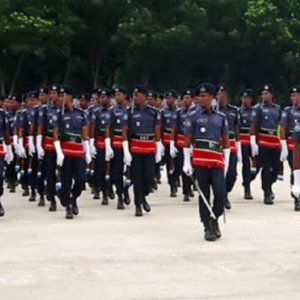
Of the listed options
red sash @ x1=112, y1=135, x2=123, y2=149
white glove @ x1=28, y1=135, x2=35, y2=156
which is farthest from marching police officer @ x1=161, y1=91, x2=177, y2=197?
white glove @ x1=28, y1=135, x2=35, y2=156

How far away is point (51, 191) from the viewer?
13.0 meters

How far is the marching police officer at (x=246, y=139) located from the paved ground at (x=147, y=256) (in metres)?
1.57

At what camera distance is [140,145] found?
12.2 metres

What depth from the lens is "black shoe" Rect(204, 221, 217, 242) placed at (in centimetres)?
983

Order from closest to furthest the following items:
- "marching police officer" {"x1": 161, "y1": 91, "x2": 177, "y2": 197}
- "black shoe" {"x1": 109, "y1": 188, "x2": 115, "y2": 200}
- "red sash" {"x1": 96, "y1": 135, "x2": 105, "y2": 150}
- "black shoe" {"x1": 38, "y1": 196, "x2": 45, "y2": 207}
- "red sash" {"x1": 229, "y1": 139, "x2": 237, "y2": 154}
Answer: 1. "red sash" {"x1": 229, "y1": 139, "x2": 237, "y2": 154}
2. "black shoe" {"x1": 38, "y1": 196, "x2": 45, "y2": 207}
3. "red sash" {"x1": 96, "y1": 135, "x2": 105, "y2": 150}
4. "black shoe" {"x1": 109, "y1": 188, "x2": 115, "y2": 200}
5. "marching police officer" {"x1": 161, "y1": 91, "x2": 177, "y2": 197}

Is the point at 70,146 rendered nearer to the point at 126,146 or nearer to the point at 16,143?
the point at 126,146

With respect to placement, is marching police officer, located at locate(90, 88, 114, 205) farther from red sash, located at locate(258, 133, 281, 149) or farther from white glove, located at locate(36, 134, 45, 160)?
red sash, located at locate(258, 133, 281, 149)

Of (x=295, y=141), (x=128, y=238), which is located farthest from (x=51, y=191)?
(x=295, y=141)

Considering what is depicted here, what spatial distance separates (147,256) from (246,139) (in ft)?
19.8

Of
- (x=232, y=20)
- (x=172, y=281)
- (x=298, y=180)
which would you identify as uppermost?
(x=232, y=20)

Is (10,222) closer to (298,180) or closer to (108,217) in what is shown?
(108,217)

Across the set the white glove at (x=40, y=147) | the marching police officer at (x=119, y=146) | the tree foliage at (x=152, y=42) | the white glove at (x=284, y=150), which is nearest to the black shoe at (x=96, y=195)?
the marching police officer at (x=119, y=146)

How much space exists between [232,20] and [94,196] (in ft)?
74.9

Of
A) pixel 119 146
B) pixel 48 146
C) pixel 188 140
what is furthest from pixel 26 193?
pixel 188 140
